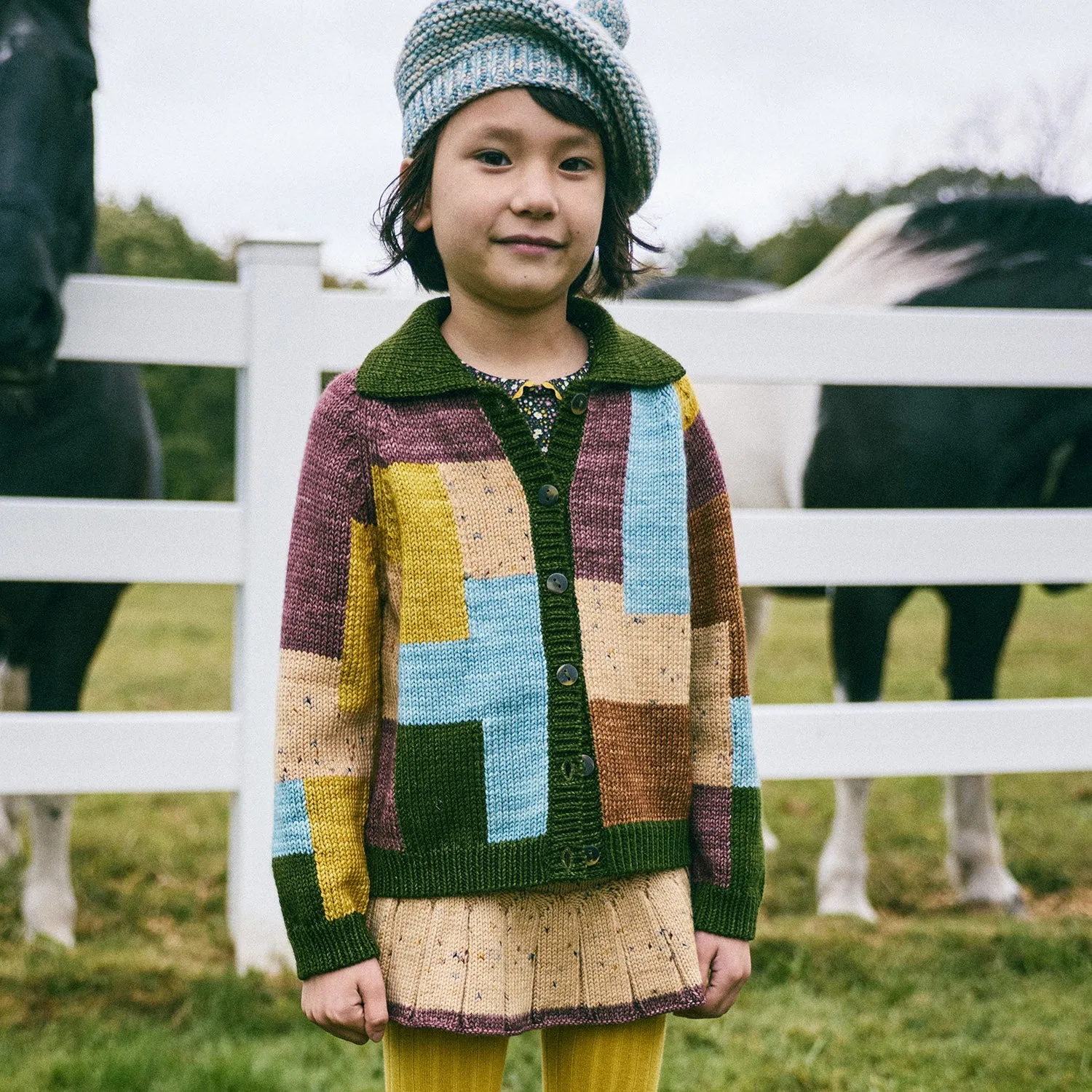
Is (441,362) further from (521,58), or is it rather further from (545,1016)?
(545,1016)

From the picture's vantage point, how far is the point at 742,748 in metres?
1.34

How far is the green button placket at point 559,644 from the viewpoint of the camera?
48.1 inches

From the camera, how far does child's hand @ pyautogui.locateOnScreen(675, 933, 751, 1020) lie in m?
1.30

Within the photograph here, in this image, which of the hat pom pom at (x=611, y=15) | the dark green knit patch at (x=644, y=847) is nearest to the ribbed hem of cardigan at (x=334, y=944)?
the dark green knit patch at (x=644, y=847)

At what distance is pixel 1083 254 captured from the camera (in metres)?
3.32

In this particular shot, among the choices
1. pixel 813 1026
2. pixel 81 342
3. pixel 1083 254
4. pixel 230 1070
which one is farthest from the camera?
pixel 1083 254

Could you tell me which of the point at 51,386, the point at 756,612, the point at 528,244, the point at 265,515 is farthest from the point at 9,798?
the point at 528,244

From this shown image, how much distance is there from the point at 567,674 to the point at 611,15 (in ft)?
2.31

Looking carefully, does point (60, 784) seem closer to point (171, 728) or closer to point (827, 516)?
point (171, 728)

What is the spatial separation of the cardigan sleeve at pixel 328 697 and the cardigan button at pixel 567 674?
198 millimetres

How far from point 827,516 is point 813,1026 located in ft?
3.57

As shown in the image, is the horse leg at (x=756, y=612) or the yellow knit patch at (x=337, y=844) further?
the horse leg at (x=756, y=612)

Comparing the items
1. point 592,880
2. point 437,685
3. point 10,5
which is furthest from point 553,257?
point 10,5

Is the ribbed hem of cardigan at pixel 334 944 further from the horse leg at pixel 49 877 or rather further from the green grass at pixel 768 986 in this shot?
the horse leg at pixel 49 877
